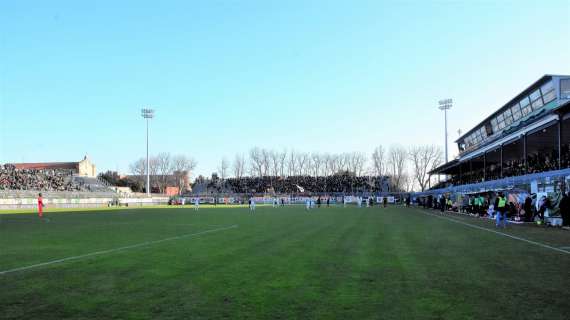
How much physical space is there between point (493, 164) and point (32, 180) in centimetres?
6578

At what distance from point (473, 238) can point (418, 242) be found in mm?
2893

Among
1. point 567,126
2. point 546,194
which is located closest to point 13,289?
point 546,194

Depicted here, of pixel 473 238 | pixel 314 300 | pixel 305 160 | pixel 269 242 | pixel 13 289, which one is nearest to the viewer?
pixel 314 300

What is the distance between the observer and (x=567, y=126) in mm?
29391

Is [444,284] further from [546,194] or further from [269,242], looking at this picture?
[546,194]

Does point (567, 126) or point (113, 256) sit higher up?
A: point (567, 126)

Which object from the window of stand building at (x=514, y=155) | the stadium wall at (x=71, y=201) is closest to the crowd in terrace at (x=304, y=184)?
the stadium wall at (x=71, y=201)

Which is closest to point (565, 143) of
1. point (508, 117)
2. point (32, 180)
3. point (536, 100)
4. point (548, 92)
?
point (548, 92)

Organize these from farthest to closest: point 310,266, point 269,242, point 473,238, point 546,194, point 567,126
Answer: point 567,126 → point 546,194 → point 473,238 → point 269,242 → point 310,266

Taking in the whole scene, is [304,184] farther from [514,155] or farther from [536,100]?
[536,100]

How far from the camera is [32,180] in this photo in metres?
67.2

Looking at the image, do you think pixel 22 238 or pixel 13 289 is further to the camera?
pixel 22 238

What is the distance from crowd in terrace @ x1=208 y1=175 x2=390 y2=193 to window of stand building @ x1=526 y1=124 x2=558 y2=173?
6197 cm

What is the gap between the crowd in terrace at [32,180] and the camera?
61719 mm
